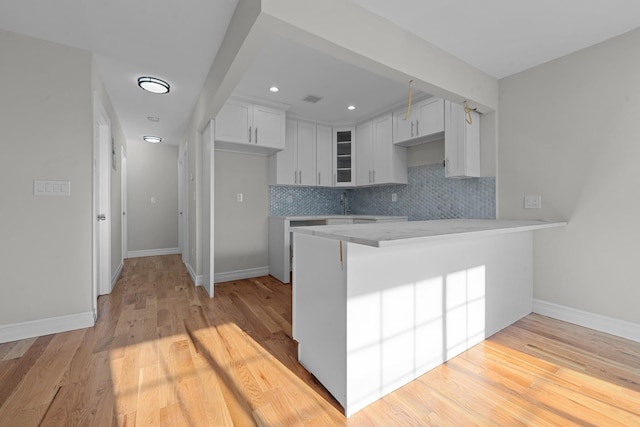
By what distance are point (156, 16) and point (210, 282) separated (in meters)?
2.39

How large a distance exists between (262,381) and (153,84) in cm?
295

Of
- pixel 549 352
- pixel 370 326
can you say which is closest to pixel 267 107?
pixel 370 326

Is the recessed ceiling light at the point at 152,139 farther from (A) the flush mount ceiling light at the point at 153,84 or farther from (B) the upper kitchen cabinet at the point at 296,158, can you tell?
(B) the upper kitchen cabinet at the point at 296,158

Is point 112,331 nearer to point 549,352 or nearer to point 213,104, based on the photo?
point 213,104

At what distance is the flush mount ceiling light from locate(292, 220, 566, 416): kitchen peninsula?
2399 millimetres

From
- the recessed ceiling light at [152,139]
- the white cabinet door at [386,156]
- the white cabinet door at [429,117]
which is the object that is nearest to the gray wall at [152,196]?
the recessed ceiling light at [152,139]

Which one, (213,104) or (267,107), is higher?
(267,107)

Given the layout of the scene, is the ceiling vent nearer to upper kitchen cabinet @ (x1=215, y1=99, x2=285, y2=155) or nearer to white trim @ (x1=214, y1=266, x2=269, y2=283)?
upper kitchen cabinet @ (x1=215, y1=99, x2=285, y2=155)

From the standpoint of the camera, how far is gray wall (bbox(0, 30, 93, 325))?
6.78 feet

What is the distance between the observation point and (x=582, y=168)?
2.28m

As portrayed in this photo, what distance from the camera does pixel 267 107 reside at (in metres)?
3.57

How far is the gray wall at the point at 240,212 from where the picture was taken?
383cm

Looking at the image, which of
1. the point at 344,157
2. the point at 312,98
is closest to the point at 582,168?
the point at 312,98

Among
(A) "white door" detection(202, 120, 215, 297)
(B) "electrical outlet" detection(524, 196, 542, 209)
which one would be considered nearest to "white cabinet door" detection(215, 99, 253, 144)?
(A) "white door" detection(202, 120, 215, 297)
